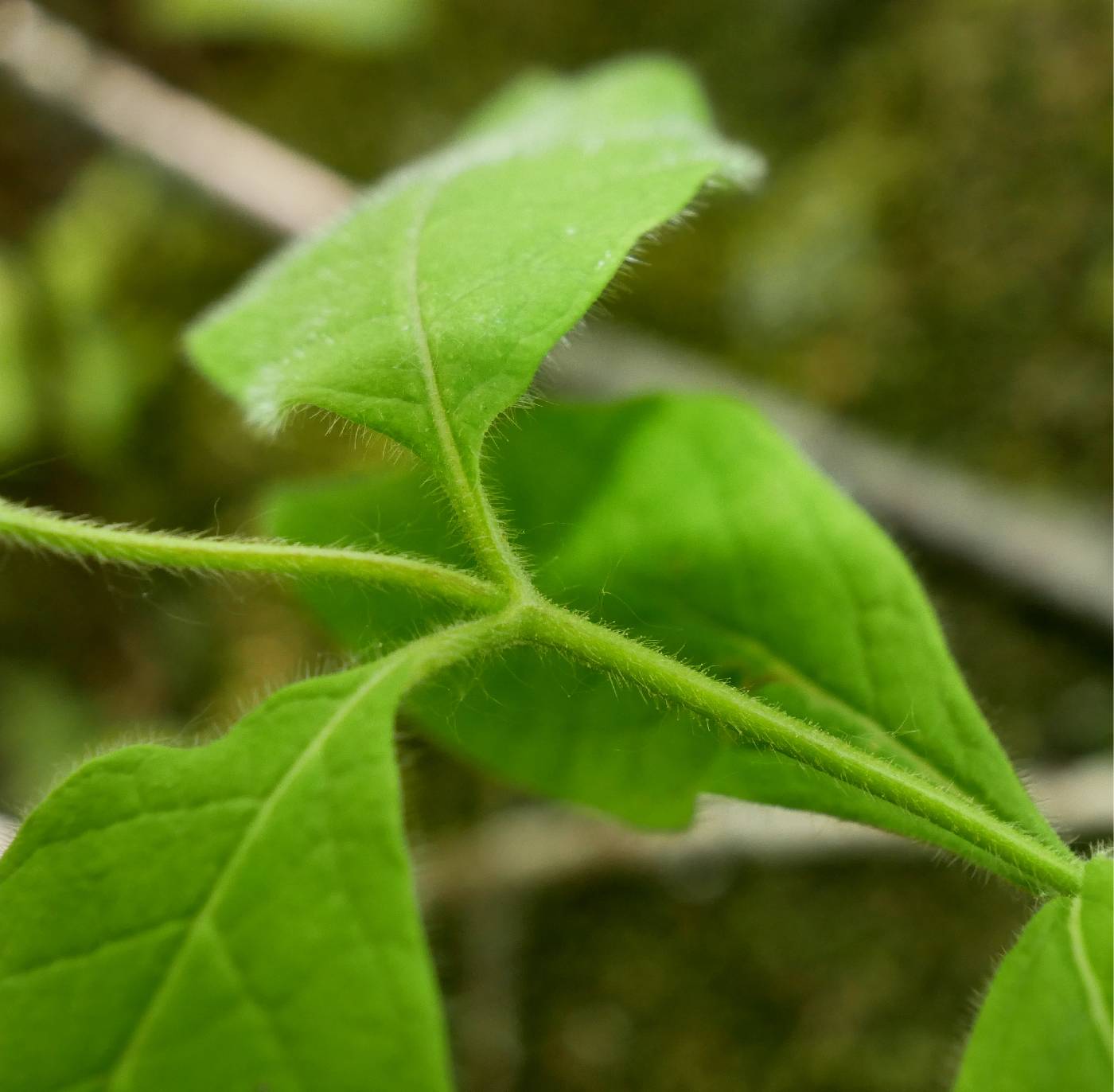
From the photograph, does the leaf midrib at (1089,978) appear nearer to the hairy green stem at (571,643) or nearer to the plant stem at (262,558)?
the hairy green stem at (571,643)

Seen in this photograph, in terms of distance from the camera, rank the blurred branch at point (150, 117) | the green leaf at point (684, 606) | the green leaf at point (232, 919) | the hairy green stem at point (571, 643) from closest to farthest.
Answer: the green leaf at point (232, 919), the hairy green stem at point (571, 643), the green leaf at point (684, 606), the blurred branch at point (150, 117)

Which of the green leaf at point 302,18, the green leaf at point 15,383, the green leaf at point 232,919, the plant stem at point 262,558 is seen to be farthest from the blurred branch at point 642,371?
the green leaf at point 232,919

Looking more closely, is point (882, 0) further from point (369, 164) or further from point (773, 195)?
point (369, 164)

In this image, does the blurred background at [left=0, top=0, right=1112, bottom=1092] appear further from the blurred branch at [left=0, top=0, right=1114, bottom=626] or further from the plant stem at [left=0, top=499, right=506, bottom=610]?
the plant stem at [left=0, top=499, right=506, bottom=610]

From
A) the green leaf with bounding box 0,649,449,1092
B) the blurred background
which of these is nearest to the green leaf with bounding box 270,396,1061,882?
the green leaf with bounding box 0,649,449,1092

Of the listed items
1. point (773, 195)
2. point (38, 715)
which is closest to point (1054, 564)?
point (773, 195)

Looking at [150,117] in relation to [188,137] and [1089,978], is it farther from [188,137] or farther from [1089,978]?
[1089,978]

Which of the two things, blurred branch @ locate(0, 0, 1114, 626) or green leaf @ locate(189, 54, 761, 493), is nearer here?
green leaf @ locate(189, 54, 761, 493)
